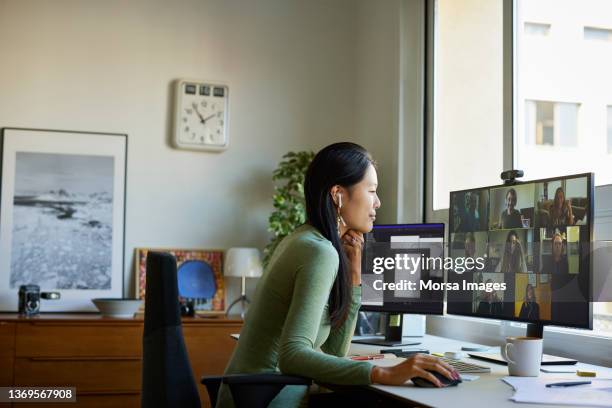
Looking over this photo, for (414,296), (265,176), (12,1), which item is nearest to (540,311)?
(414,296)

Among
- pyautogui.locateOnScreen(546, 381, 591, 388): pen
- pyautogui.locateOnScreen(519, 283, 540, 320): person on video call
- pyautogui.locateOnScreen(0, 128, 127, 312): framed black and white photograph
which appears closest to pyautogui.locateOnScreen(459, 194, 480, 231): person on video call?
pyautogui.locateOnScreen(519, 283, 540, 320): person on video call

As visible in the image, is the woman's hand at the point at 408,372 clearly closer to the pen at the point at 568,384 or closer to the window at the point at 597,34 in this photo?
the pen at the point at 568,384

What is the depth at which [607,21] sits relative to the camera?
271cm

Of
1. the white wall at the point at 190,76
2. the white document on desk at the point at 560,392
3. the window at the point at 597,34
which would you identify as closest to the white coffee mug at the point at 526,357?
the white document on desk at the point at 560,392

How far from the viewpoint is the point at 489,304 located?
2.35m

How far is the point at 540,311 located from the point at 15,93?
10.4ft

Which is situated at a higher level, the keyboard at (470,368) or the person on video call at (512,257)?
the person on video call at (512,257)

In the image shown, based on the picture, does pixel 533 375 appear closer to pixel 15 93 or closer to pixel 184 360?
pixel 184 360

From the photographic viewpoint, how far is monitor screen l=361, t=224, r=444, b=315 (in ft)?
9.05

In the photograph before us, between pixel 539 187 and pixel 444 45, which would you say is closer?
pixel 539 187

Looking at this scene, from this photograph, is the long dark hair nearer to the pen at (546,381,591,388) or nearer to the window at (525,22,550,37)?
the pen at (546,381,591,388)

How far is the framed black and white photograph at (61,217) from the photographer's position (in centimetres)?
398

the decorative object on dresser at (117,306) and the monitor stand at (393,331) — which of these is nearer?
the monitor stand at (393,331)

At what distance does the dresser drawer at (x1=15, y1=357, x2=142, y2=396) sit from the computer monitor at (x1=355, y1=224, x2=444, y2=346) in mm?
1419
